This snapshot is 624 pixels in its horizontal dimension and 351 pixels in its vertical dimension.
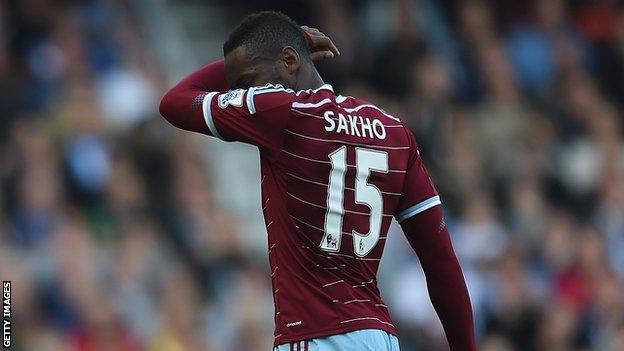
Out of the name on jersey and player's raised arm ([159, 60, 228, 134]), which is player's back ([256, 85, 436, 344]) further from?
player's raised arm ([159, 60, 228, 134])

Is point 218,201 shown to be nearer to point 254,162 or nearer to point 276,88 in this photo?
point 254,162

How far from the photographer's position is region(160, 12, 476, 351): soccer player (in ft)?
15.8

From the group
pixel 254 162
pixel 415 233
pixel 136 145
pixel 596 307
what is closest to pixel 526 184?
pixel 596 307

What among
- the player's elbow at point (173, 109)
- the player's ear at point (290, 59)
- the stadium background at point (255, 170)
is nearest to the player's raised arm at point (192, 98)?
the player's elbow at point (173, 109)

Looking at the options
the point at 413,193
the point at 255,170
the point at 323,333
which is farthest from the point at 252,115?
the point at 255,170

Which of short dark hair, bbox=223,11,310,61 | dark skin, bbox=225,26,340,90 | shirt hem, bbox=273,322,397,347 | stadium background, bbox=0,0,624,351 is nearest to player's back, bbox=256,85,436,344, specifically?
shirt hem, bbox=273,322,397,347

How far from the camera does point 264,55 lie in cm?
498

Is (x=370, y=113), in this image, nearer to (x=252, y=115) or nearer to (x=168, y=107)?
(x=252, y=115)

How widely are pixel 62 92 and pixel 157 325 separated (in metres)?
2.51

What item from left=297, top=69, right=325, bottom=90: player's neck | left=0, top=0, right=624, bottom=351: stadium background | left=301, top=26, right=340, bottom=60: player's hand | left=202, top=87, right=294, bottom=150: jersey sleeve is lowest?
left=0, top=0, right=624, bottom=351: stadium background

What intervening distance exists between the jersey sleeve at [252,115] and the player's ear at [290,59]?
0.16m

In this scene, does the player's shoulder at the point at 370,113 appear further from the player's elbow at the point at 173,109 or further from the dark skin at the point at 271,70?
the player's elbow at the point at 173,109

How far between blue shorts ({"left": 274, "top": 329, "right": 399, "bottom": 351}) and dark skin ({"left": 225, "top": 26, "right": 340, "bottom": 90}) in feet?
3.12

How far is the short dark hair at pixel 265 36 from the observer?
497 cm
